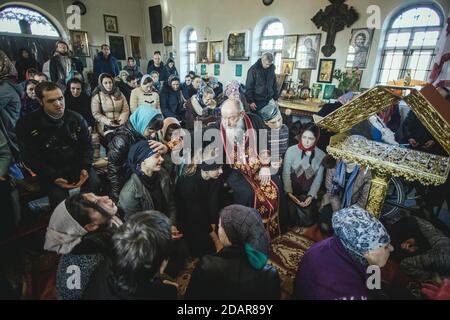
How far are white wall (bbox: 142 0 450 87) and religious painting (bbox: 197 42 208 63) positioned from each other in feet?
1.14

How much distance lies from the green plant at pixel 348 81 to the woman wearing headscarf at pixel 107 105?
6.49 m

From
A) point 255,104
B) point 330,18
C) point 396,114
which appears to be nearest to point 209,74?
point 330,18

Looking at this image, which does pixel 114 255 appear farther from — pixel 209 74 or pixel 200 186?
pixel 209 74

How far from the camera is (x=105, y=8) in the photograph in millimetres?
12953

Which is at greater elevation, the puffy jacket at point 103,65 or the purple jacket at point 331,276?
the puffy jacket at point 103,65

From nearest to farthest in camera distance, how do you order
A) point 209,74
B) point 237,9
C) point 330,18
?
point 330,18 < point 237,9 < point 209,74

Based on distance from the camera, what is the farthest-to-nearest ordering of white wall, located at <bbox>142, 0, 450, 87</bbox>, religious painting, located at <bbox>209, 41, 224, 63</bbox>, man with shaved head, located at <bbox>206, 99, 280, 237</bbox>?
religious painting, located at <bbox>209, 41, 224, 63</bbox>
white wall, located at <bbox>142, 0, 450, 87</bbox>
man with shaved head, located at <bbox>206, 99, 280, 237</bbox>

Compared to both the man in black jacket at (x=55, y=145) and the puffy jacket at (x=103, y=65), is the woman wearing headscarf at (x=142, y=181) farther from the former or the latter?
the puffy jacket at (x=103, y=65)

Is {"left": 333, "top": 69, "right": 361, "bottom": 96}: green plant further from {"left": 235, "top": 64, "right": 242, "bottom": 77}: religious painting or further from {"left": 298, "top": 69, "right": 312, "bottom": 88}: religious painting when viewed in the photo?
{"left": 235, "top": 64, "right": 242, "bottom": 77}: religious painting

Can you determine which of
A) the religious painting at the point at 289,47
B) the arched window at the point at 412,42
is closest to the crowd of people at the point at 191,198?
the arched window at the point at 412,42

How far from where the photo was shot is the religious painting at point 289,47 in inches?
345

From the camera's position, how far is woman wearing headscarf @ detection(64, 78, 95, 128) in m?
4.14

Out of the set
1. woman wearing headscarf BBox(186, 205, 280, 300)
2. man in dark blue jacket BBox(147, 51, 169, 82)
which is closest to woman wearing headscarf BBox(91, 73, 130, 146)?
woman wearing headscarf BBox(186, 205, 280, 300)
